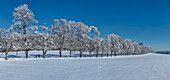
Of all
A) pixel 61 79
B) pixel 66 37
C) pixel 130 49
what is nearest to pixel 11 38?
pixel 66 37

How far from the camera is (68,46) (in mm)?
43062

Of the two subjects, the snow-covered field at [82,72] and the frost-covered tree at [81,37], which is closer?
the snow-covered field at [82,72]

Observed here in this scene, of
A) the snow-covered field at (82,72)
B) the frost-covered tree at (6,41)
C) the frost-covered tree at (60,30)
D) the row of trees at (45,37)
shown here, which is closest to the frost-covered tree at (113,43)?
the row of trees at (45,37)

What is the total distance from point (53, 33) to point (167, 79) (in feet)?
114

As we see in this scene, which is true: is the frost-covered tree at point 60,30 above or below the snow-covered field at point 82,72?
above

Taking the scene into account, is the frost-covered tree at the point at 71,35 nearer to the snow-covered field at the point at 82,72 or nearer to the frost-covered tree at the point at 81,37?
the frost-covered tree at the point at 81,37

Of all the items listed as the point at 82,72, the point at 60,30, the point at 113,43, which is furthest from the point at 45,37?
the point at 113,43

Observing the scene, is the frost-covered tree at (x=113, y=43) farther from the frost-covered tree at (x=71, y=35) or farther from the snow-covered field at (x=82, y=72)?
the snow-covered field at (x=82, y=72)

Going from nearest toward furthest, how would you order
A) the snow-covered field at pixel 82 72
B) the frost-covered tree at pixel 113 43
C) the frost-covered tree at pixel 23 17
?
1. the snow-covered field at pixel 82 72
2. the frost-covered tree at pixel 23 17
3. the frost-covered tree at pixel 113 43

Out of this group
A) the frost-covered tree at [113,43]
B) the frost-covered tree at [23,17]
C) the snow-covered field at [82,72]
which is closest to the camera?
the snow-covered field at [82,72]

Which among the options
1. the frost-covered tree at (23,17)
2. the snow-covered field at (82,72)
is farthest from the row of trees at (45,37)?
the snow-covered field at (82,72)

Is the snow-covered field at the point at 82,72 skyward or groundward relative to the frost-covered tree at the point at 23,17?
groundward

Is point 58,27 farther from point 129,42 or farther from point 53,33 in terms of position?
point 129,42

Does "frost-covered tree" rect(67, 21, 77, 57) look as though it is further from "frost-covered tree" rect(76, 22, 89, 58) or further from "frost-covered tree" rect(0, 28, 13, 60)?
"frost-covered tree" rect(0, 28, 13, 60)
